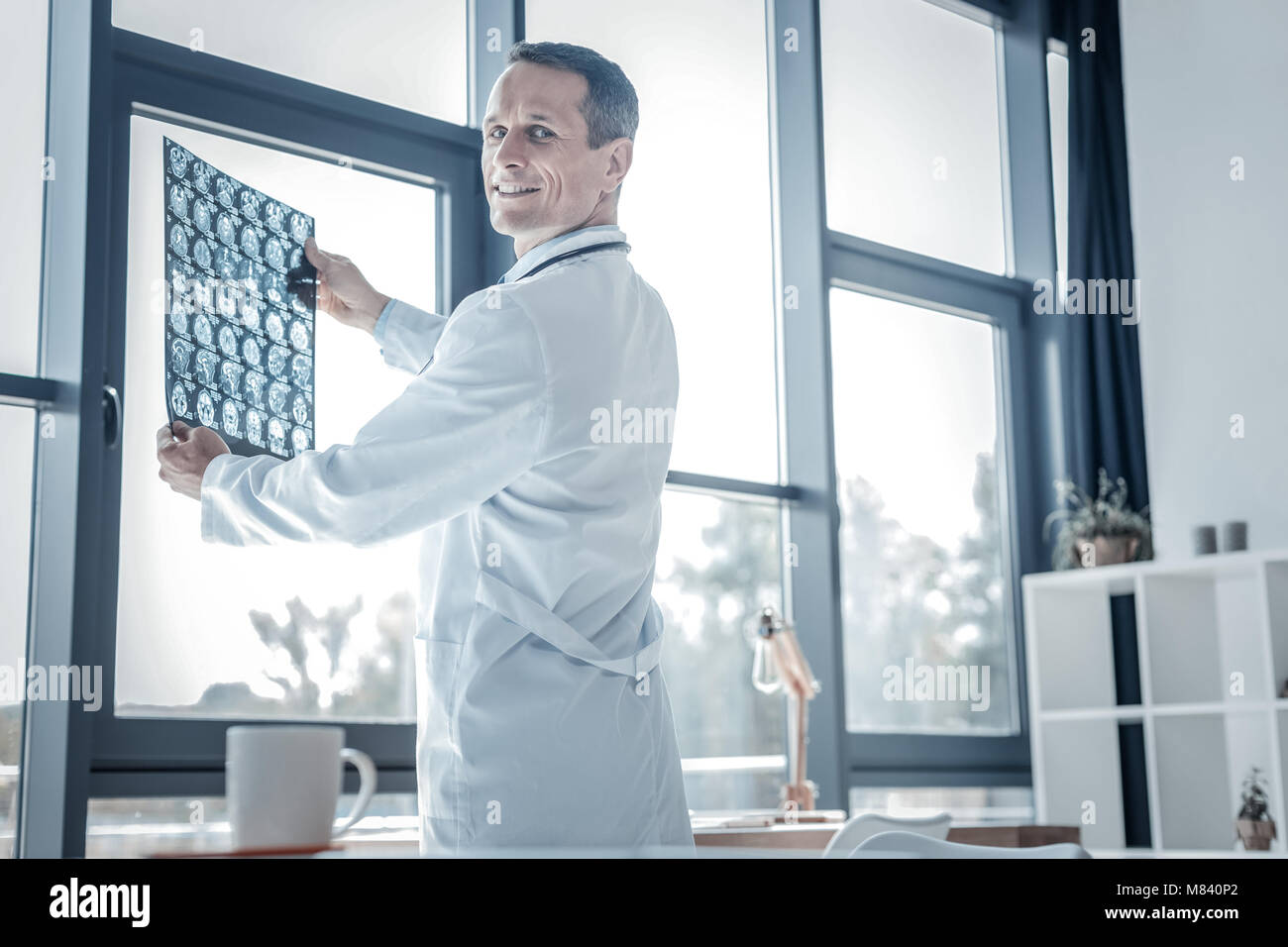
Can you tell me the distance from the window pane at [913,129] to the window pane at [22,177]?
7.61ft

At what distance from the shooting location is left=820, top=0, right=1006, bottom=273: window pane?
164 inches

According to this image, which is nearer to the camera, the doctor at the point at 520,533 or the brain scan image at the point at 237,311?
the doctor at the point at 520,533

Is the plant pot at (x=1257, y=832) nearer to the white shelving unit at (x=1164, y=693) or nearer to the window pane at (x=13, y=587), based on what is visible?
the white shelving unit at (x=1164, y=693)

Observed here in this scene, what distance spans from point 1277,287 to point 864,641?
1672mm

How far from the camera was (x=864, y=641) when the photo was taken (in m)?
3.93

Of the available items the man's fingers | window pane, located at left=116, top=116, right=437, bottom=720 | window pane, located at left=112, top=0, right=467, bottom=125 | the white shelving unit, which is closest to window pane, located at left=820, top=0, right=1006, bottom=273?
the white shelving unit

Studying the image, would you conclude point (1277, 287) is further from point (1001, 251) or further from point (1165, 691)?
point (1165, 691)

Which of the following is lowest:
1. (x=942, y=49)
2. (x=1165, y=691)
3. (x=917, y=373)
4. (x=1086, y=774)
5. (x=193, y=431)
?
(x=1086, y=774)

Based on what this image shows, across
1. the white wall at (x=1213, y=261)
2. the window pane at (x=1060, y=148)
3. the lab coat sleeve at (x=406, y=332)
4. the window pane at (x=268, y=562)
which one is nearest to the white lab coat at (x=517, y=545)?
the lab coat sleeve at (x=406, y=332)

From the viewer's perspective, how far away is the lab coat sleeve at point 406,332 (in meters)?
1.84

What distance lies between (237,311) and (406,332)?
243 millimetres

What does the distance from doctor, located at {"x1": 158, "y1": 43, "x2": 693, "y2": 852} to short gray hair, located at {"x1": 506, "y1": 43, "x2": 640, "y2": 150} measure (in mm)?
221

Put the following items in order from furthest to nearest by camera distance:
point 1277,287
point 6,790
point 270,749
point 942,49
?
1. point 942,49
2. point 1277,287
3. point 6,790
4. point 270,749
